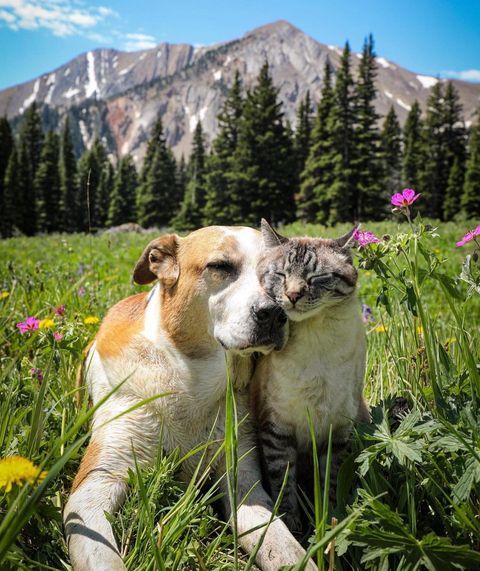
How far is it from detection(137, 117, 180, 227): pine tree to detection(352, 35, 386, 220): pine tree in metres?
25.4

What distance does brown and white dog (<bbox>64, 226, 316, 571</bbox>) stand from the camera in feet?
7.46

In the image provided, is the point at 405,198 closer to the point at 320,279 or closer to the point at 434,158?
the point at 320,279

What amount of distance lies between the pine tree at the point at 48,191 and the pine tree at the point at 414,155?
4513cm

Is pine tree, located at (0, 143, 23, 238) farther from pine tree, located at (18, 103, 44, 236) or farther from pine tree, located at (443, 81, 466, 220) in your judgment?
pine tree, located at (443, 81, 466, 220)

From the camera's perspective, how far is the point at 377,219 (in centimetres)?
4153

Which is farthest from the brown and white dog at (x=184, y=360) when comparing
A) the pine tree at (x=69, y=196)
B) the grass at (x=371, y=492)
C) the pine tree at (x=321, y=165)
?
the pine tree at (x=69, y=196)

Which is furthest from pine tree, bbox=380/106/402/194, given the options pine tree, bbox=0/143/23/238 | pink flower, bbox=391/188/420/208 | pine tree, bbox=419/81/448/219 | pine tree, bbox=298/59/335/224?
pink flower, bbox=391/188/420/208

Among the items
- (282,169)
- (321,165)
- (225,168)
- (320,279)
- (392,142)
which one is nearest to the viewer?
(320,279)

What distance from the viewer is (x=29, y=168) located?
60188 millimetres

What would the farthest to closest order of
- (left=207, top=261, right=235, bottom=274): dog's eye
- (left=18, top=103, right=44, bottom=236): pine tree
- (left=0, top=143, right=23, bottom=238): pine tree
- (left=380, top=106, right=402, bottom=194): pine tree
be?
(left=18, top=103, right=44, bottom=236): pine tree → (left=0, top=143, right=23, bottom=238): pine tree → (left=380, top=106, right=402, bottom=194): pine tree → (left=207, top=261, right=235, bottom=274): dog's eye

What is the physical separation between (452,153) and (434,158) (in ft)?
7.00

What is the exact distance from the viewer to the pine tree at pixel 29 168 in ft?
187

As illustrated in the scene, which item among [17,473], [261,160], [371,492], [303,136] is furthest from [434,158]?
[17,473]

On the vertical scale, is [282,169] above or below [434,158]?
below
